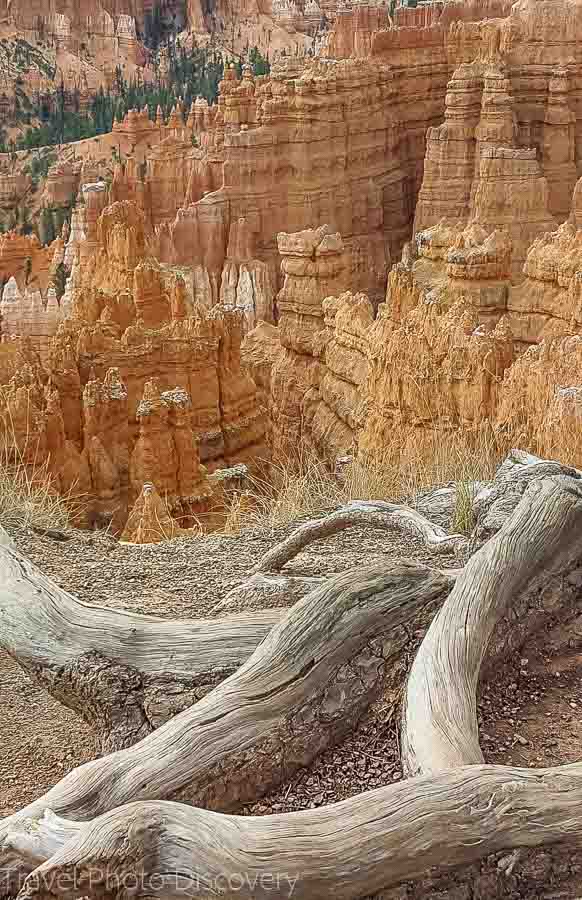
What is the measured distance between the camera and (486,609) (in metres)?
3.04

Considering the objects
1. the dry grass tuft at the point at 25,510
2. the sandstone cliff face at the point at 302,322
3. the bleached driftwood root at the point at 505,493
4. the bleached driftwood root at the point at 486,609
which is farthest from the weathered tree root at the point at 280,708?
the sandstone cliff face at the point at 302,322

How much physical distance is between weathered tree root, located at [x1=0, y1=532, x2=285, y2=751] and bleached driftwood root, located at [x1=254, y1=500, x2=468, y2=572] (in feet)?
2.13

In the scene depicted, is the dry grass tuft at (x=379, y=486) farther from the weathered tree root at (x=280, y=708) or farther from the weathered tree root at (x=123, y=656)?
the weathered tree root at (x=123, y=656)

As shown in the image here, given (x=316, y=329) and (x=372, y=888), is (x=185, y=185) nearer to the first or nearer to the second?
(x=316, y=329)

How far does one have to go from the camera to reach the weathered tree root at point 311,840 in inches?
85.0

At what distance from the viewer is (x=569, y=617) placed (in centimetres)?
335

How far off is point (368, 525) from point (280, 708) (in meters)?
1.71

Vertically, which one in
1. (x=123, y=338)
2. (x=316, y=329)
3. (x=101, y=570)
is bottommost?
(x=316, y=329)

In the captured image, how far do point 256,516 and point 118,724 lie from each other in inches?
94.9

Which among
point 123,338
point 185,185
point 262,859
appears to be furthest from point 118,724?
point 185,185

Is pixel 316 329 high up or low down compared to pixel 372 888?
down

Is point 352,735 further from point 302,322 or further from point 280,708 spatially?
point 302,322

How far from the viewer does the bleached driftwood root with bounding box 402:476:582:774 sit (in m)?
2.64

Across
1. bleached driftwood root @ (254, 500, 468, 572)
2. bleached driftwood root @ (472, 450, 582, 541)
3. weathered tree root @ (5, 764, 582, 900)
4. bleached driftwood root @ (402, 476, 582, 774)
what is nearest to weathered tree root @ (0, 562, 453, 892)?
bleached driftwood root @ (402, 476, 582, 774)
